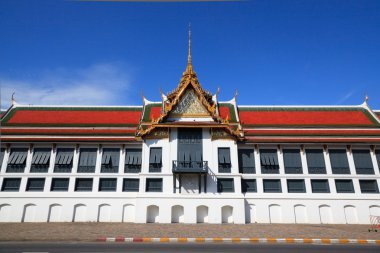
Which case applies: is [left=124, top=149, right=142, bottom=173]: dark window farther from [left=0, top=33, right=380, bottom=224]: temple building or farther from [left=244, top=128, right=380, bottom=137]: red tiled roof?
[left=244, top=128, right=380, bottom=137]: red tiled roof

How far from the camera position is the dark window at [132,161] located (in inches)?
953

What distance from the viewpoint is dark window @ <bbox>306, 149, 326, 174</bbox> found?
24.2 m

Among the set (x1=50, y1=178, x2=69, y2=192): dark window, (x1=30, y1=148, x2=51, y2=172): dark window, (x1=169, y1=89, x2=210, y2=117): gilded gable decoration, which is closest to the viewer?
(x1=50, y1=178, x2=69, y2=192): dark window

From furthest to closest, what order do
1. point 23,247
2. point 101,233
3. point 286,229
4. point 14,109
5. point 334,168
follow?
point 14,109 → point 334,168 → point 286,229 → point 101,233 → point 23,247

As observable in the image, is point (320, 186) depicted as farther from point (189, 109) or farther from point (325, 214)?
point (189, 109)

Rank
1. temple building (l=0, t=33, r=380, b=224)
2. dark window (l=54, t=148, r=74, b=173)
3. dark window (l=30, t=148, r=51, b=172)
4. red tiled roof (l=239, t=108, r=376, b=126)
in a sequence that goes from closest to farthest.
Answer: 1. temple building (l=0, t=33, r=380, b=224)
2. dark window (l=30, t=148, r=51, b=172)
3. dark window (l=54, t=148, r=74, b=173)
4. red tiled roof (l=239, t=108, r=376, b=126)

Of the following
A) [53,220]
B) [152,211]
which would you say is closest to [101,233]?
[152,211]

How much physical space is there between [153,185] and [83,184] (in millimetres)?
6636

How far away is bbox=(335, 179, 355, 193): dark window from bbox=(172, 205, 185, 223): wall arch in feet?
47.8

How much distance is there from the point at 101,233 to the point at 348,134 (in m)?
23.8

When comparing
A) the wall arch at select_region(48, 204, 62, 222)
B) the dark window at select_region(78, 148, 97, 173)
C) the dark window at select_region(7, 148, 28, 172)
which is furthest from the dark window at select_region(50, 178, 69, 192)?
the dark window at select_region(7, 148, 28, 172)

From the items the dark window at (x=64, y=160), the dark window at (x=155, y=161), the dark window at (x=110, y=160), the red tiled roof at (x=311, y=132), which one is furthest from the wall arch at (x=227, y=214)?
the dark window at (x=64, y=160)

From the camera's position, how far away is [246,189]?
2377 cm

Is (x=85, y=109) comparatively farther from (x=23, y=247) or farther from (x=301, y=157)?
(x=301, y=157)
